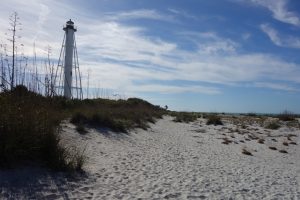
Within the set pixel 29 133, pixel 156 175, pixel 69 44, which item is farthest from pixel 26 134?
pixel 69 44

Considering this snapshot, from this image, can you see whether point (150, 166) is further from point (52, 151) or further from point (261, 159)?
point (261, 159)

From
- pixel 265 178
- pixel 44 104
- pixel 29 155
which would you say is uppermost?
pixel 44 104

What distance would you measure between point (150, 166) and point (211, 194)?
9.43 feet

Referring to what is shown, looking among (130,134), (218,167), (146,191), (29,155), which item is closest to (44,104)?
(29,155)

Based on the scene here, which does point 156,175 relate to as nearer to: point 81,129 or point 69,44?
point 81,129

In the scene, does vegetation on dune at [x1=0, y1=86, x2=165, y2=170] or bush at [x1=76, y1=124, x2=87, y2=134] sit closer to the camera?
vegetation on dune at [x1=0, y1=86, x2=165, y2=170]

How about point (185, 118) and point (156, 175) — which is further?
point (185, 118)

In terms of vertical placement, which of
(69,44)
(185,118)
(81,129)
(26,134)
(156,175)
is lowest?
(156,175)

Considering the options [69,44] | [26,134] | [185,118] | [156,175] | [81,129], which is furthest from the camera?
[185,118]

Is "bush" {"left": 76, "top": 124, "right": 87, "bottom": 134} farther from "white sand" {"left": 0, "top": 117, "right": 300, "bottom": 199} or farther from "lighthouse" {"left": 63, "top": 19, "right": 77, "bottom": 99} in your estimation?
"lighthouse" {"left": 63, "top": 19, "right": 77, "bottom": 99}

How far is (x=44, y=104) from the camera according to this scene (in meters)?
9.12

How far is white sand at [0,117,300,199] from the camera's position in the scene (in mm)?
7207

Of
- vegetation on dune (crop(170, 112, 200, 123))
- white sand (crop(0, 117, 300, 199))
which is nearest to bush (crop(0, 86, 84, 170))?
white sand (crop(0, 117, 300, 199))

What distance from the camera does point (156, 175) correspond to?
9.37m
